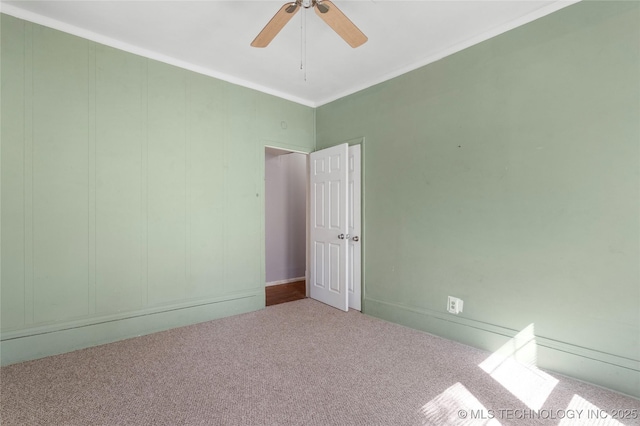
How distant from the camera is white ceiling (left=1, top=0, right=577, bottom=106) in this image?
2346 millimetres

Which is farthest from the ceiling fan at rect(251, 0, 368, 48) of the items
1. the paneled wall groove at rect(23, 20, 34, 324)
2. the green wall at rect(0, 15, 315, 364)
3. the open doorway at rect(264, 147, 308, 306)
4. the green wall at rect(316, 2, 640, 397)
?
the open doorway at rect(264, 147, 308, 306)

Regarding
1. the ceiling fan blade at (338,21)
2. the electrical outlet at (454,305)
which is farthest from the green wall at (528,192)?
the ceiling fan blade at (338,21)

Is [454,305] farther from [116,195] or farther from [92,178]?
[92,178]

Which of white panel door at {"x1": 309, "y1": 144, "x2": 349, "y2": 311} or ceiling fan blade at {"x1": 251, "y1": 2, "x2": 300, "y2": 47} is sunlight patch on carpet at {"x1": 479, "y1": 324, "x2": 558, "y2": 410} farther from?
ceiling fan blade at {"x1": 251, "y1": 2, "x2": 300, "y2": 47}

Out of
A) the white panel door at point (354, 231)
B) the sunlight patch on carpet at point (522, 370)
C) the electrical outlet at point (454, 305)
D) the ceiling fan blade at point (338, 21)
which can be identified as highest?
the ceiling fan blade at point (338, 21)

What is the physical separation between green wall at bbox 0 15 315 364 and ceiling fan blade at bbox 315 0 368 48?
1946 millimetres

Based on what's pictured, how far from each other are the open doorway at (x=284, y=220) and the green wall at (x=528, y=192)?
239cm

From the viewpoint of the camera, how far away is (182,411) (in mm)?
1826

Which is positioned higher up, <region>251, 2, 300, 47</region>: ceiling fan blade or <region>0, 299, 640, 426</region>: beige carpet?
<region>251, 2, 300, 47</region>: ceiling fan blade

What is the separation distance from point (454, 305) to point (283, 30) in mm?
3013

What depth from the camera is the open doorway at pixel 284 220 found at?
206 inches

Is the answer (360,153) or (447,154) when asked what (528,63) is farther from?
(360,153)

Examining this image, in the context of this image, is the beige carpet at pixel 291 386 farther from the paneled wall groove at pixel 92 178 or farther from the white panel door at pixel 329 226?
the white panel door at pixel 329 226

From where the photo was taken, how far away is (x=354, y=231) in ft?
12.5
